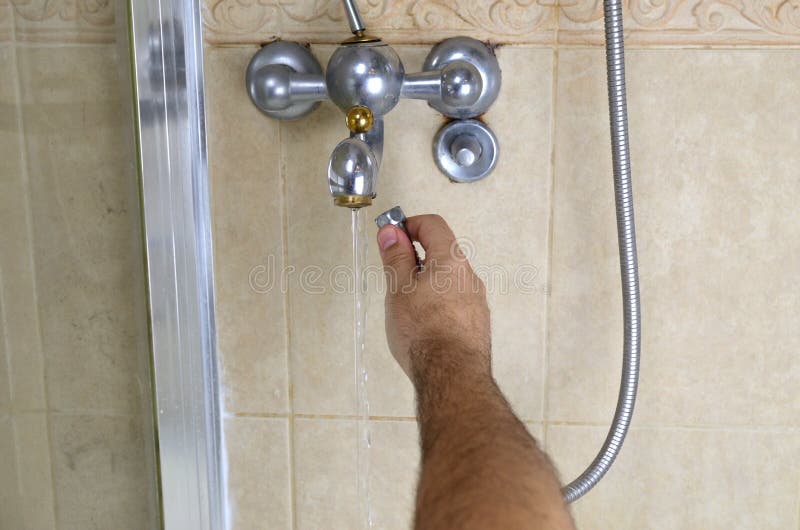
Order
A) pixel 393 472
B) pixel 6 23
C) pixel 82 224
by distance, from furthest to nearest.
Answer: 1. pixel 393 472
2. pixel 82 224
3. pixel 6 23

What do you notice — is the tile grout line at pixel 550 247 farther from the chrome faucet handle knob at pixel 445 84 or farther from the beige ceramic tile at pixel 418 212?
the chrome faucet handle knob at pixel 445 84

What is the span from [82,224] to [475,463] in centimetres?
38

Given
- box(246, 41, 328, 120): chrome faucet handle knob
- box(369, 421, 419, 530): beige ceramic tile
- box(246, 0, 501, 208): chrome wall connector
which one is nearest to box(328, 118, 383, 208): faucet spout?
box(246, 0, 501, 208): chrome wall connector

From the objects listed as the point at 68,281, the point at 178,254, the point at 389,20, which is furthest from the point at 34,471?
the point at 389,20

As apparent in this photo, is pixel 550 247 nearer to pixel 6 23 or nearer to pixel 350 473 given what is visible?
pixel 350 473

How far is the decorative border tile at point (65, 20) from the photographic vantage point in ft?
1.84

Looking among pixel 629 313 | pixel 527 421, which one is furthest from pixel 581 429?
pixel 629 313

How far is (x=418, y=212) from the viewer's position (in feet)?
2.66

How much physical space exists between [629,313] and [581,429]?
180 millimetres

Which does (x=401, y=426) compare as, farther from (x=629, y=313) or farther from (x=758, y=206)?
(x=758, y=206)

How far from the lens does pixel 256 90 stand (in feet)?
2.45

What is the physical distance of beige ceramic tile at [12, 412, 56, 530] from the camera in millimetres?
581

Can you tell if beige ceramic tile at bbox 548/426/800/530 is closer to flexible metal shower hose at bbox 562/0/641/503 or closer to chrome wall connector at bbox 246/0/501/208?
flexible metal shower hose at bbox 562/0/641/503

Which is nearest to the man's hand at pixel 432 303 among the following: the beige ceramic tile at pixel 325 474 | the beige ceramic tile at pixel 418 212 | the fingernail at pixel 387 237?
the fingernail at pixel 387 237
